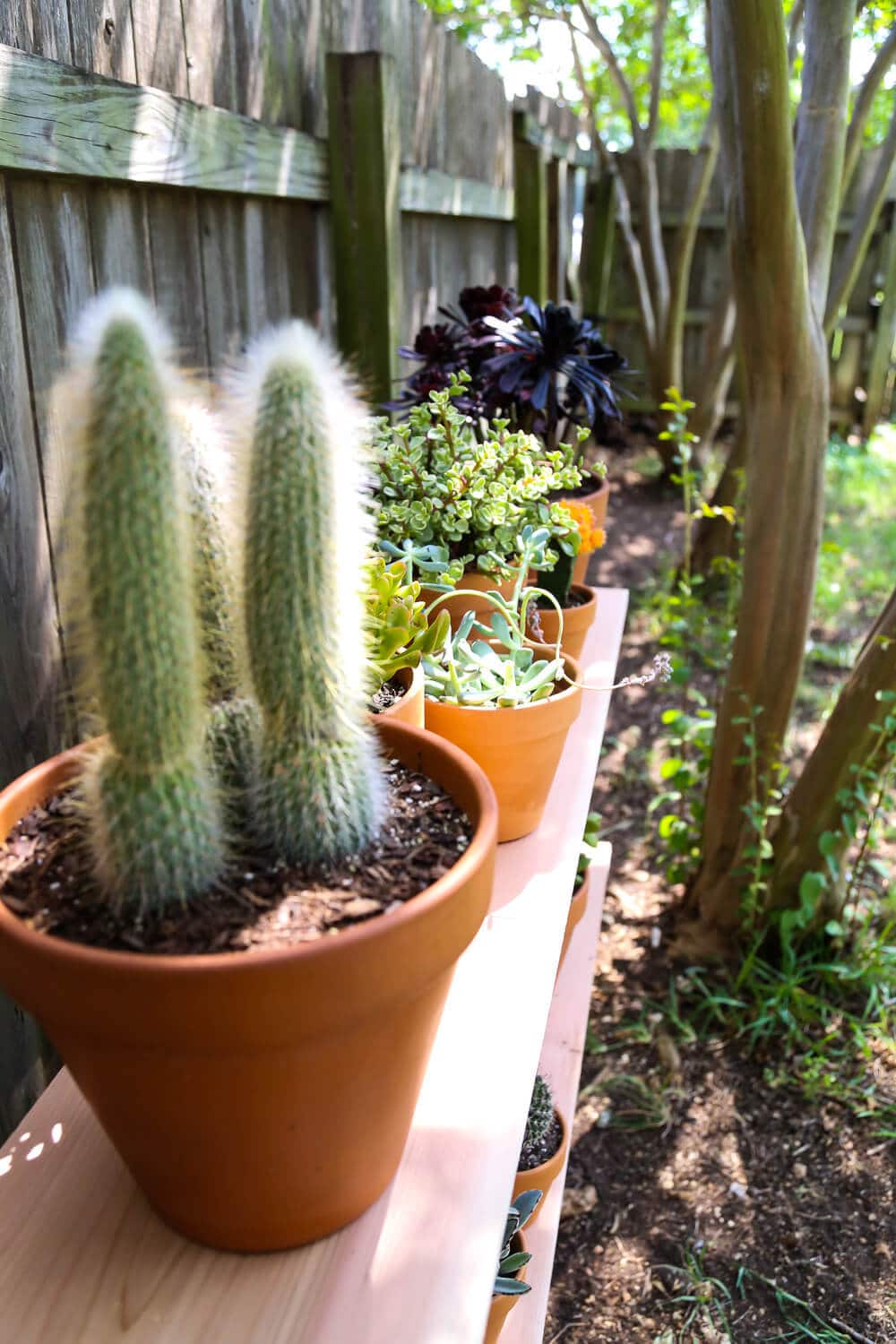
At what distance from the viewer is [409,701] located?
103cm

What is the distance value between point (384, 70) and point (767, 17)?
63 cm

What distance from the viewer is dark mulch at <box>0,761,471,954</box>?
667mm

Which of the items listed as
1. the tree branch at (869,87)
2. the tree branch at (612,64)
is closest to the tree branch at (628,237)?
the tree branch at (612,64)

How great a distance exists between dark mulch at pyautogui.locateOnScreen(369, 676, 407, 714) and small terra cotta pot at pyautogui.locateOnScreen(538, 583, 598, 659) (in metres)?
0.46

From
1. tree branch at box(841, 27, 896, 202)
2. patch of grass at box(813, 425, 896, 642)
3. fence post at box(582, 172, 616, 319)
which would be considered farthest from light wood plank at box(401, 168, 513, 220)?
fence post at box(582, 172, 616, 319)

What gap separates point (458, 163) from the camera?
9.36 ft

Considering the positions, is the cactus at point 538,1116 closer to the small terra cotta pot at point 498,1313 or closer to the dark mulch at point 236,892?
the small terra cotta pot at point 498,1313

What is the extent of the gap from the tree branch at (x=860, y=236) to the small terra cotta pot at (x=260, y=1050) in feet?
8.26

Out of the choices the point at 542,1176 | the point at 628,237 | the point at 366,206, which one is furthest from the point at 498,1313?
the point at 628,237

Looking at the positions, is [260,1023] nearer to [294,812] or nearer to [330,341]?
[294,812]

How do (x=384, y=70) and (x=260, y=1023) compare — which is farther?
(x=384, y=70)

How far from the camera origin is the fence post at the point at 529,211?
3424 mm

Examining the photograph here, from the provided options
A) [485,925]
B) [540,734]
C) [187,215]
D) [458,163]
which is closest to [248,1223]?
[485,925]

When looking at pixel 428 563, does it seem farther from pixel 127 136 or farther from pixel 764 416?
pixel 764 416
